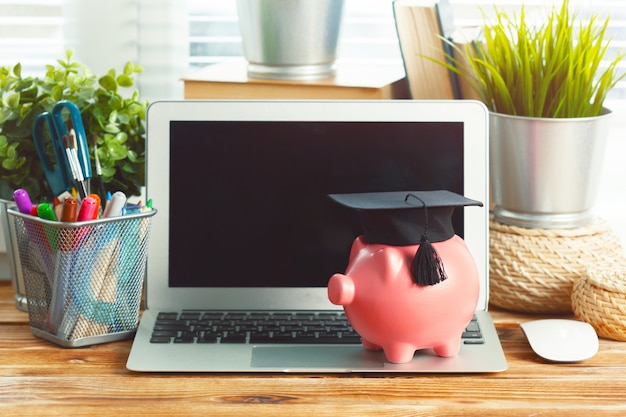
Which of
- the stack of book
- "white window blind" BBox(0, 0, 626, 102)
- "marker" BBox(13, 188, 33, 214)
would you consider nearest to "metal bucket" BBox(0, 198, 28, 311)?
"marker" BBox(13, 188, 33, 214)

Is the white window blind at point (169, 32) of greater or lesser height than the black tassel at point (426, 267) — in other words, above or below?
above

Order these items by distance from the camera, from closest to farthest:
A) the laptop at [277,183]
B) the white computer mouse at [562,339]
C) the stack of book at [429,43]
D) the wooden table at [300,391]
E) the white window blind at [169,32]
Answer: the wooden table at [300,391]
the white computer mouse at [562,339]
the laptop at [277,183]
the stack of book at [429,43]
the white window blind at [169,32]

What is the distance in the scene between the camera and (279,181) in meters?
1.02

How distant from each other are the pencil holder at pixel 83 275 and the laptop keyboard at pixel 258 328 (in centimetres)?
6

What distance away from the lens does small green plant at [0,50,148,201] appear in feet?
3.48

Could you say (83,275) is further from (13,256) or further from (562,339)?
(562,339)

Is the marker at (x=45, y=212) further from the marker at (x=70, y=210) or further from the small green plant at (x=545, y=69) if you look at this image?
the small green plant at (x=545, y=69)

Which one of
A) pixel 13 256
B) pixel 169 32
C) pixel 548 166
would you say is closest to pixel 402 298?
pixel 548 166

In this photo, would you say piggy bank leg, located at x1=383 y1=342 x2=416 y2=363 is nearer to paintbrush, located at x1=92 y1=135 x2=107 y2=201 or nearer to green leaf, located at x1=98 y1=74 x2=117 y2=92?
paintbrush, located at x1=92 y1=135 x2=107 y2=201

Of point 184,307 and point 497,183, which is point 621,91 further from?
point 184,307

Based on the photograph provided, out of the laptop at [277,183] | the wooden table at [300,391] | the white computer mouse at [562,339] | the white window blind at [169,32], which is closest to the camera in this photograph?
the wooden table at [300,391]

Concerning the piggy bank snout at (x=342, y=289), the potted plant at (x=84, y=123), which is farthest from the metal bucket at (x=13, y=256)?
the piggy bank snout at (x=342, y=289)

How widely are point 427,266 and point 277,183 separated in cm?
26

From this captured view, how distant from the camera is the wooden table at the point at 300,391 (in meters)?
0.79
